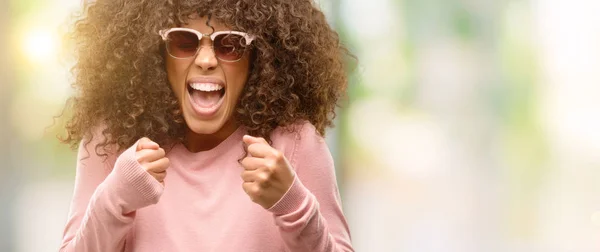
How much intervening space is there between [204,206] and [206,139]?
106 mm

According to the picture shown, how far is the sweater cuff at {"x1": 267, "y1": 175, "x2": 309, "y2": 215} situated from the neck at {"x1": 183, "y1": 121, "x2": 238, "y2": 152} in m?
0.19

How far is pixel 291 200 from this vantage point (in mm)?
1059

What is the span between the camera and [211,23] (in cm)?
115

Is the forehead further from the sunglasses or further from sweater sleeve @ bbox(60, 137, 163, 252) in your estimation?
sweater sleeve @ bbox(60, 137, 163, 252)

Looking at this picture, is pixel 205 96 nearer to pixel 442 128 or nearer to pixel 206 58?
pixel 206 58

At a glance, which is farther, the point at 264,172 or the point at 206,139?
the point at 206,139

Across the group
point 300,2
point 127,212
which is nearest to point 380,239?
point 300,2

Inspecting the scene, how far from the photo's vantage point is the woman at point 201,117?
113cm

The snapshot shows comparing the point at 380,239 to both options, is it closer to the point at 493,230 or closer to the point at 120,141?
the point at 493,230

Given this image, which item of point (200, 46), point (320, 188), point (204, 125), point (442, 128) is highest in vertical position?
point (200, 46)

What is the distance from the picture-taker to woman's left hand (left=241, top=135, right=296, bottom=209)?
103cm

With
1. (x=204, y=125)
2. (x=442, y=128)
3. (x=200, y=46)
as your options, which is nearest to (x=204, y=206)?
(x=204, y=125)

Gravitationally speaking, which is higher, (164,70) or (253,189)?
(164,70)

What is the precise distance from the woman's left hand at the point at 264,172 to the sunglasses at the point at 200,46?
0.54ft
